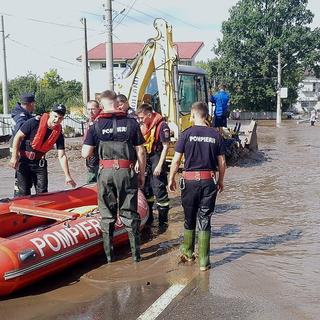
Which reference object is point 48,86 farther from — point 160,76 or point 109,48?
point 160,76

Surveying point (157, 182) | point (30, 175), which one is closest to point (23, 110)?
point (30, 175)

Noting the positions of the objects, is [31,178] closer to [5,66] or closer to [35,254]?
[35,254]

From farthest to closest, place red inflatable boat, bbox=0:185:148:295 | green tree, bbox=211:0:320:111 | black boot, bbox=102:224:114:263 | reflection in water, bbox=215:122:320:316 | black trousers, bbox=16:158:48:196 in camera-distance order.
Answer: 1. green tree, bbox=211:0:320:111
2. black trousers, bbox=16:158:48:196
3. black boot, bbox=102:224:114:263
4. reflection in water, bbox=215:122:320:316
5. red inflatable boat, bbox=0:185:148:295

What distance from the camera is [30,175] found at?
735 cm

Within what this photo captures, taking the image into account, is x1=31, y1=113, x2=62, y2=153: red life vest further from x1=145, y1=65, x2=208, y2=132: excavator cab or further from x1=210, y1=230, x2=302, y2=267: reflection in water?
x1=145, y1=65, x2=208, y2=132: excavator cab

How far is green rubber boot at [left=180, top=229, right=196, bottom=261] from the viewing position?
19.3 feet

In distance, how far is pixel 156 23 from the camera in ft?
39.8

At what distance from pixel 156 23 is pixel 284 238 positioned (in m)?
6.90

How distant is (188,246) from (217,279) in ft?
2.15

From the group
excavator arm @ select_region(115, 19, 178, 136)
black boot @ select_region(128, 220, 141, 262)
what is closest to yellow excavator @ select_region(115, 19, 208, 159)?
excavator arm @ select_region(115, 19, 178, 136)

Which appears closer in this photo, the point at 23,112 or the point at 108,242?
the point at 108,242

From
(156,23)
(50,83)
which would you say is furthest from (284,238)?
(50,83)

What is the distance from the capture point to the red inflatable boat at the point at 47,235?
4.94 meters

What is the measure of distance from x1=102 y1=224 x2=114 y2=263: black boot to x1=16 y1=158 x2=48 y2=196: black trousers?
187cm
